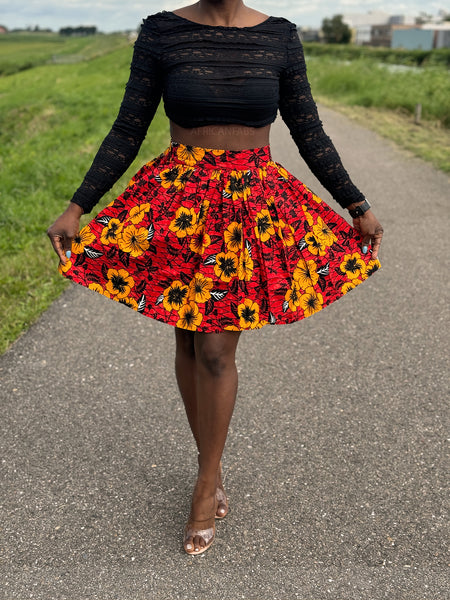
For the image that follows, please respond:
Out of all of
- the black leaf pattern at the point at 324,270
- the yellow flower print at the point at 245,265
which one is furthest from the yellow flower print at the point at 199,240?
the black leaf pattern at the point at 324,270

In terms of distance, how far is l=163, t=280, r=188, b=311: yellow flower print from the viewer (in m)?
2.12

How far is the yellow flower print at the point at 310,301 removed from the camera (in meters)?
2.20

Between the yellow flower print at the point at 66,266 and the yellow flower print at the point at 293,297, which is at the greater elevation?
the yellow flower print at the point at 66,266

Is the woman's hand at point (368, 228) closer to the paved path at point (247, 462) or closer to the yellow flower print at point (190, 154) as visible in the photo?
the yellow flower print at point (190, 154)

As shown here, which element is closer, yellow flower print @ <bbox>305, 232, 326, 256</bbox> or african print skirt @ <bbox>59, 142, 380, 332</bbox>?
african print skirt @ <bbox>59, 142, 380, 332</bbox>

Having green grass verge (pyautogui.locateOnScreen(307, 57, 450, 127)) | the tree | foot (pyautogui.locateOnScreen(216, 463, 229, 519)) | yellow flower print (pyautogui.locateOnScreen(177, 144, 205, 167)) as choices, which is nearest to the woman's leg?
foot (pyautogui.locateOnScreen(216, 463, 229, 519))

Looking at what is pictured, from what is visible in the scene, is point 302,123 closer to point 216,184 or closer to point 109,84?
point 216,184

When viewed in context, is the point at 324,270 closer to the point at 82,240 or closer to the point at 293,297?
the point at 293,297

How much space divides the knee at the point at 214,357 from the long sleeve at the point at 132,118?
0.66 m

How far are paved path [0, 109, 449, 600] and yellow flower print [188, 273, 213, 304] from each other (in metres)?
0.90

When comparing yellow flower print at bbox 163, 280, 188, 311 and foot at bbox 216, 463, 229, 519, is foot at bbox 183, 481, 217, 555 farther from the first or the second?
yellow flower print at bbox 163, 280, 188, 311

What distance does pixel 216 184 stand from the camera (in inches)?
81.9

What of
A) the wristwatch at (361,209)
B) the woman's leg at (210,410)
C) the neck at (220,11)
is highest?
the neck at (220,11)

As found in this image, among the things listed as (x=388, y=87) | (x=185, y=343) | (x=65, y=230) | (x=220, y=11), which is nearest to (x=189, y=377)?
(x=185, y=343)
